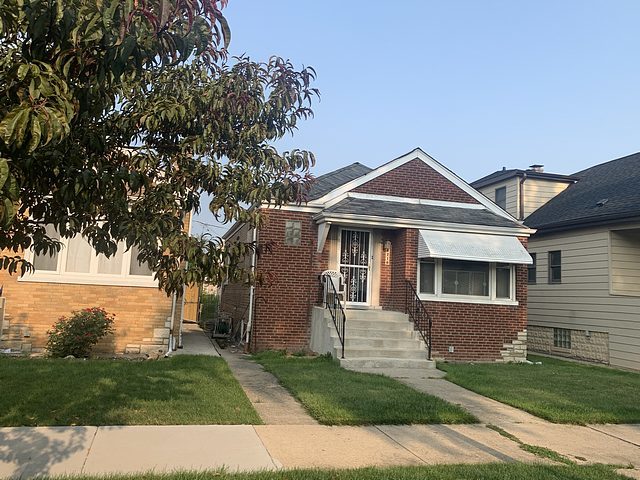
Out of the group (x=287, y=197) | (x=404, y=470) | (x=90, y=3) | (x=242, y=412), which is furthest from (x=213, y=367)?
(x=90, y=3)

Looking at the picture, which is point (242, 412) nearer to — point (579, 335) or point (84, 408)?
point (84, 408)

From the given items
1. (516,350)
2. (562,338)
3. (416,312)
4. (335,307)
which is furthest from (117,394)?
(562,338)

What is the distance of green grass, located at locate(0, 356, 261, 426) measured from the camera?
5.95 m

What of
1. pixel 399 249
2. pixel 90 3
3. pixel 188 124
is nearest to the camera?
pixel 90 3

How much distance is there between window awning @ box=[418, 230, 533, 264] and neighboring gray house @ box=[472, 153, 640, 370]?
2.93m

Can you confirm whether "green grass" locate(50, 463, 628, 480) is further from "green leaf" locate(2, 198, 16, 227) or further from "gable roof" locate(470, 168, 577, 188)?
"gable roof" locate(470, 168, 577, 188)

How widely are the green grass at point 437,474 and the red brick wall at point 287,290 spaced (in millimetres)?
7513

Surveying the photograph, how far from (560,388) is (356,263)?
5.54 metres

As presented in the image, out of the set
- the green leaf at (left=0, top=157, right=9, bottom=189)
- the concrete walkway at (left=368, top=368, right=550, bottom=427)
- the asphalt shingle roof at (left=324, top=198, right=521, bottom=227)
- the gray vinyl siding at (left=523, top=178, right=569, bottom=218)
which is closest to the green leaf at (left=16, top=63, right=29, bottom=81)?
the green leaf at (left=0, top=157, right=9, bottom=189)

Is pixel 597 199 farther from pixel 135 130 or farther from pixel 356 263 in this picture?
pixel 135 130

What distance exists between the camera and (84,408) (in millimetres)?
6203

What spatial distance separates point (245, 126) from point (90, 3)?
1751 millimetres

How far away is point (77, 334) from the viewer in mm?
9602

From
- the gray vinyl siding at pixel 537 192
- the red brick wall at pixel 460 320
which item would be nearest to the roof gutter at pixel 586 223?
the gray vinyl siding at pixel 537 192
